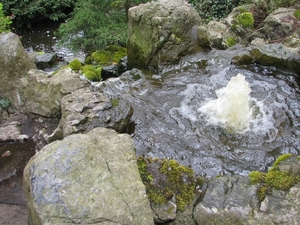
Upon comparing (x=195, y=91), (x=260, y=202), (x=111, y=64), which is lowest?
(x=111, y=64)

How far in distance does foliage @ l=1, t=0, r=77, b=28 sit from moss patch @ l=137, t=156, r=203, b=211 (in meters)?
12.6

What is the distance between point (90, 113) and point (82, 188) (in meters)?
2.38

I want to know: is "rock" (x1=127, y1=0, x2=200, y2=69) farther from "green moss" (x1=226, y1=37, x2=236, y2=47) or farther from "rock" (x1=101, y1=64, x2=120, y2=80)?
"green moss" (x1=226, y1=37, x2=236, y2=47)

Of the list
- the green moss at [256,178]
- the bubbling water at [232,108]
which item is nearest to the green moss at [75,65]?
the bubbling water at [232,108]

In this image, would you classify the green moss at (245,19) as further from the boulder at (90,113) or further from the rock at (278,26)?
the boulder at (90,113)

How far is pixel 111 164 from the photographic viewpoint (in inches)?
139

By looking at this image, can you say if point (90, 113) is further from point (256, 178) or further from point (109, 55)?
point (109, 55)

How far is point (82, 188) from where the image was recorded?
10.0 feet

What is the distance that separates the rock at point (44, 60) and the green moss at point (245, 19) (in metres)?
6.94

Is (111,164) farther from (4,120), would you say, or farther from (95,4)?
(95,4)

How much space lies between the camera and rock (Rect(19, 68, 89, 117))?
19.9 ft

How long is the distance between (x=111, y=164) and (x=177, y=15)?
5972mm

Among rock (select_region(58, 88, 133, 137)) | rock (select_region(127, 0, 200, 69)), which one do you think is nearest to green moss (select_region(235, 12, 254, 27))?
rock (select_region(127, 0, 200, 69))

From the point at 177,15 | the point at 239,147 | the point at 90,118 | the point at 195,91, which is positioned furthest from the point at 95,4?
the point at 239,147
